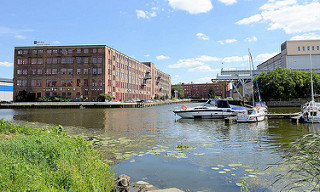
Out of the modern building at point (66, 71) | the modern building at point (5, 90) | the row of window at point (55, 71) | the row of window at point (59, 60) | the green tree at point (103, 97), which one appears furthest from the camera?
the modern building at point (5, 90)

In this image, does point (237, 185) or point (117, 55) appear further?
point (117, 55)

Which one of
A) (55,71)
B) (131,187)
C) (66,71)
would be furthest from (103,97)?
(131,187)

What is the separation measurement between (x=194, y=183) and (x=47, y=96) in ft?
275

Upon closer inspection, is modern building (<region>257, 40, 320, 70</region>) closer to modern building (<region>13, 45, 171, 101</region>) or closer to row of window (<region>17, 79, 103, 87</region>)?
modern building (<region>13, 45, 171, 101</region>)

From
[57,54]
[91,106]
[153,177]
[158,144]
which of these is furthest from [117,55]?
[153,177]

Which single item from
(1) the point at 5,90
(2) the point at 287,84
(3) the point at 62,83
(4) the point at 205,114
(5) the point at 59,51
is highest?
(5) the point at 59,51

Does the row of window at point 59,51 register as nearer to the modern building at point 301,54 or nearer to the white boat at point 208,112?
the white boat at point 208,112

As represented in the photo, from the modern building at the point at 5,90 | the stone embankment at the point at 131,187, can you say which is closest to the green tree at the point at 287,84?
the stone embankment at the point at 131,187

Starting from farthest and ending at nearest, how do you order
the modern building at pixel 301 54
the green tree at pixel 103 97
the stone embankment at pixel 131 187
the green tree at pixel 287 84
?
1. the modern building at pixel 301 54
2. the green tree at pixel 103 97
3. the green tree at pixel 287 84
4. the stone embankment at pixel 131 187

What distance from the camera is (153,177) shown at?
8203 millimetres

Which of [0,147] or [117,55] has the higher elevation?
[117,55]

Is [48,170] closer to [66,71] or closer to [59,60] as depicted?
[66,71]

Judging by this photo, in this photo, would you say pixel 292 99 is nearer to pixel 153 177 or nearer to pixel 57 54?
pixel 153 177

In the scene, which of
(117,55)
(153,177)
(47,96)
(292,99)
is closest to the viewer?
(153,177)
